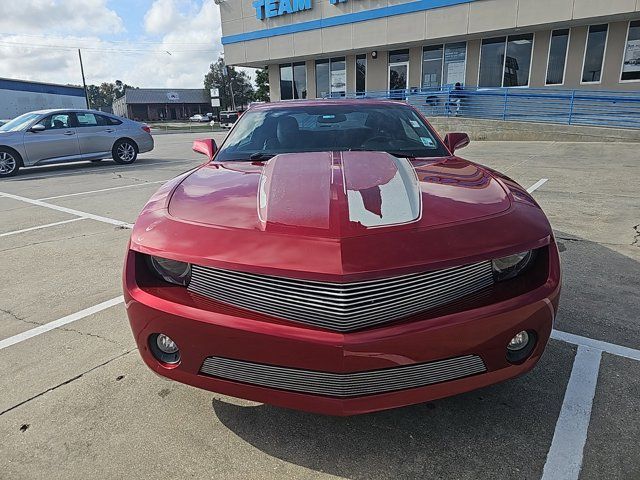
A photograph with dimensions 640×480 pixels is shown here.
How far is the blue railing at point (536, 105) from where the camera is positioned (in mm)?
15099

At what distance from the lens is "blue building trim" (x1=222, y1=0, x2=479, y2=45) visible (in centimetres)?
2051

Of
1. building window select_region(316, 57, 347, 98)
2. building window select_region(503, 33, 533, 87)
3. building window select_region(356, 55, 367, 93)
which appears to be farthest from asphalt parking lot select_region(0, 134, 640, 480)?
building window select_region(316, 57, 347, 98)

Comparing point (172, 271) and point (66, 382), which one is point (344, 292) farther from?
point (66, 382)

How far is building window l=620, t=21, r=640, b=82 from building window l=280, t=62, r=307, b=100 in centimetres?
1632

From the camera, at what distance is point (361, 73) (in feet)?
81.0

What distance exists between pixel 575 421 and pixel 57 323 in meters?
3.27

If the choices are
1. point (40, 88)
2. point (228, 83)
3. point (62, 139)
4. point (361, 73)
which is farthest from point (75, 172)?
point (228, 83)

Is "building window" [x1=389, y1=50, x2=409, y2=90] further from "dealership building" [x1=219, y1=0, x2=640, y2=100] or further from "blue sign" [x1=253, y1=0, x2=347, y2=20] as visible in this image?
"blue sign" [x1=253, y1=0, x2=347, y2=20]

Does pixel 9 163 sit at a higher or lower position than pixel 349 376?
lower

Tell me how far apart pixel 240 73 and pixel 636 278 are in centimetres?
9978

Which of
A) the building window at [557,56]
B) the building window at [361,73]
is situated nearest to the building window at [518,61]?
the building window at [557,56]

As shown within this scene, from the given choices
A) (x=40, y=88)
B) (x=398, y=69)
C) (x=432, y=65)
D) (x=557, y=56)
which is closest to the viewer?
(x=557, y=56)

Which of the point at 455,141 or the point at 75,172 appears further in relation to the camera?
the point at 75,172

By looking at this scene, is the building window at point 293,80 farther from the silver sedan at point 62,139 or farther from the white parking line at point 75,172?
the silver sedan at point 62,139
